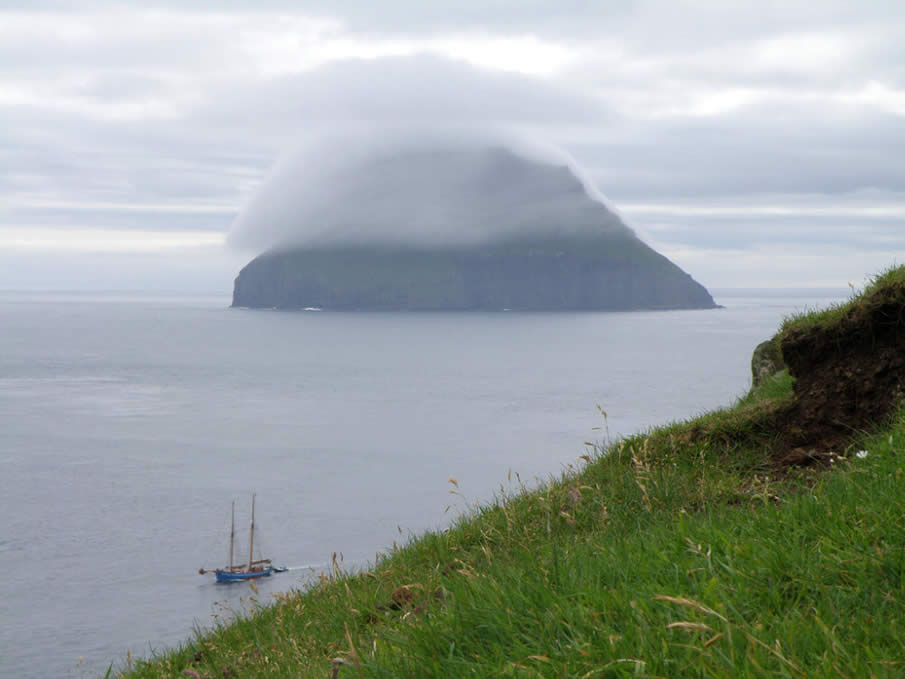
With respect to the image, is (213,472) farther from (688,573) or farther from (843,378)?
(688,573)

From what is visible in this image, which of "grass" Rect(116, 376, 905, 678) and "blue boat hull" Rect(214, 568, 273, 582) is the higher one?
"grass" Rect(116, 376, 905, 678)

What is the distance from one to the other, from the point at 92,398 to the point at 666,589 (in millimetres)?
162009

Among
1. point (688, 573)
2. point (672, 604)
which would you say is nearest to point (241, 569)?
point (688, 573)

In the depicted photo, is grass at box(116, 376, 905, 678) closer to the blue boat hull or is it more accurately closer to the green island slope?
the green island slope

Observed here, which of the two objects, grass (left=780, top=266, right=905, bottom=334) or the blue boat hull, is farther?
the blue boat hull

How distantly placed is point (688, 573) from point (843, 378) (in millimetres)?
5070

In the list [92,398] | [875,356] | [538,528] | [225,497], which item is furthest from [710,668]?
[92,398]

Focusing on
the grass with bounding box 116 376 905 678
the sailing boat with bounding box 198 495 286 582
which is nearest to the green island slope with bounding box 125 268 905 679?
the grass with bounding box 116 376 905 678

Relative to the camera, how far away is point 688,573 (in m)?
4.21

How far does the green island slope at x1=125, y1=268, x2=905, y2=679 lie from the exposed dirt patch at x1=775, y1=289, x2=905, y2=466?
0.05ft

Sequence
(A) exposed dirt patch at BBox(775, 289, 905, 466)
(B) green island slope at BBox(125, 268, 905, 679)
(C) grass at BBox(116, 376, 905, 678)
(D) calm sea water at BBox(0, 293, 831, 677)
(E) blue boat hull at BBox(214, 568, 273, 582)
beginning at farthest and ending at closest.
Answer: (E) blue boat hull at BBox(214, 568, 273, 582) → (D) calm sea water at BBox(0, 293, 831, 677) → (A) exposed dirt patch at BBox(775, 289, 905, 466) → (B) green island slope at BBox(125, 268, 905, 679) → (C) grass at BBox(116, 376, 905, 678)

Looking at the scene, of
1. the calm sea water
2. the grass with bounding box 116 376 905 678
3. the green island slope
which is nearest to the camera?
the grass with bounding box 116 376 905 678

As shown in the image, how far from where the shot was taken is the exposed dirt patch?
791cm

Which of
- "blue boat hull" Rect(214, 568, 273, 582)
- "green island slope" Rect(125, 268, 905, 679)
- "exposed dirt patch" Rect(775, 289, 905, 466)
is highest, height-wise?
"exposed dirt patch" Rect(775, 289, 905, 466)
